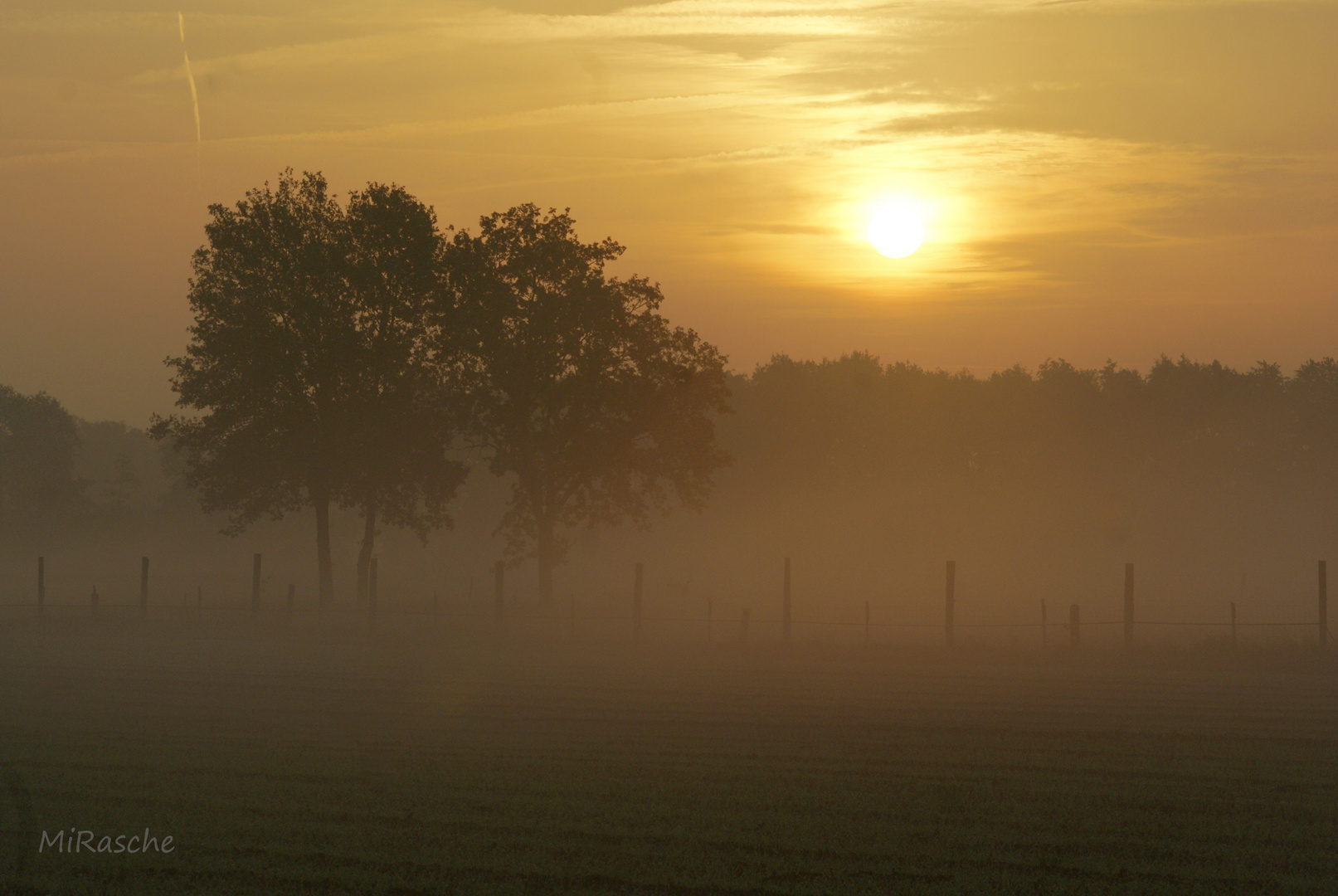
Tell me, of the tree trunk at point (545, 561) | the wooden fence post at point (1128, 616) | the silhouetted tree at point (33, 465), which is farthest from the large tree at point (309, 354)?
the silhouetted tree at point (33, 465)

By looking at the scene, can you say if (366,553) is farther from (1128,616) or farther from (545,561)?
(1128,616)

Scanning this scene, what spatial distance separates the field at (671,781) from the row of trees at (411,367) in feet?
62.2

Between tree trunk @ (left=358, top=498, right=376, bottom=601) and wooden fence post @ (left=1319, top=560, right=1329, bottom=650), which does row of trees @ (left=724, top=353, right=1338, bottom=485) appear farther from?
wooden fence post @ (left=1319, top=560, right=1329, bottom=650)

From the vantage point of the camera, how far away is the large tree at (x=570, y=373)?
140ft

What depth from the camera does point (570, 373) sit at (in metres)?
42.8

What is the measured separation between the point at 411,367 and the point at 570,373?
6019 millimetres

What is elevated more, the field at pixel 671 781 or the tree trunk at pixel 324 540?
the tree trunk at pixel 324 540

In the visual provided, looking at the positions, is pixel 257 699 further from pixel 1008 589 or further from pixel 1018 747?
pixel 1008 589

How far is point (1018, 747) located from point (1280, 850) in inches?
193

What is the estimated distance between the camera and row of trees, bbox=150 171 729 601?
4191 cm

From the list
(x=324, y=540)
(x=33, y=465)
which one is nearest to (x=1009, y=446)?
(x=324, y=540)

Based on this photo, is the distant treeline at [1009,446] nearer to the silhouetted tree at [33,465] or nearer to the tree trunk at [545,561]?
the silhouetted tree at [33,465]

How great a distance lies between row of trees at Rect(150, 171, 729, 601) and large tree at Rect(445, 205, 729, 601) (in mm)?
70

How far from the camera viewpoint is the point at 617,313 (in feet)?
141
